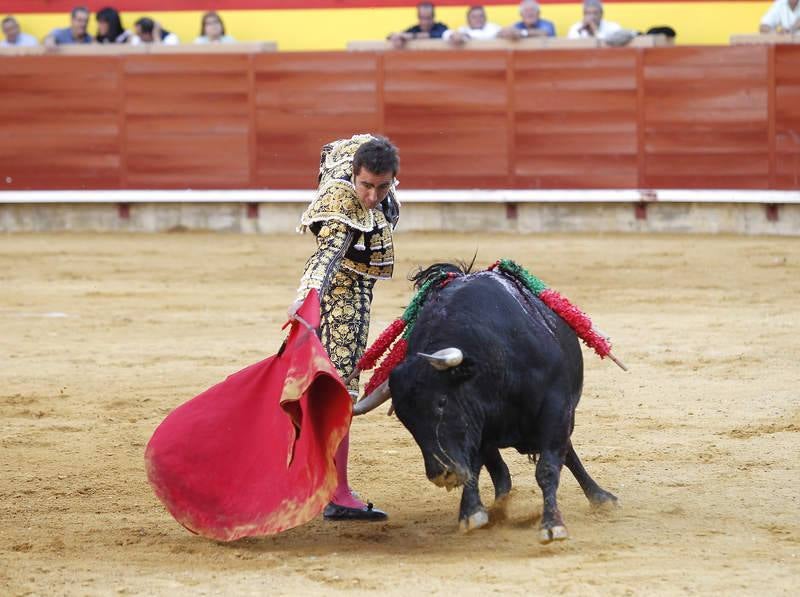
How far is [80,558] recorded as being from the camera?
3.49 m

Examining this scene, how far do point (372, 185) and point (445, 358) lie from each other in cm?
52

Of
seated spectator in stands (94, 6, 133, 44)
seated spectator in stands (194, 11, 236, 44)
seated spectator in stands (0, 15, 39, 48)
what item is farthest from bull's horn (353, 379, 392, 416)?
seated spectator in stands (0, 15, 39, 48)

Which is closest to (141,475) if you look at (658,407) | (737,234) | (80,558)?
(80,558)

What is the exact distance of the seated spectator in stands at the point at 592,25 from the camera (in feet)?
34.9

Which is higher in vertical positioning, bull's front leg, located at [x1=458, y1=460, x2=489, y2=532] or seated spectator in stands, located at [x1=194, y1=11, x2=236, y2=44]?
A: seated spectator in stands, located at [x1=194, y1=11, x2=236, y2=44]

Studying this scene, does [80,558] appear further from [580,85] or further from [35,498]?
[580,85]

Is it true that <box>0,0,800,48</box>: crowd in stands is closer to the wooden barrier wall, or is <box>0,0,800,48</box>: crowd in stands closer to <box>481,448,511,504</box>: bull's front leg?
the wooden barrier wall

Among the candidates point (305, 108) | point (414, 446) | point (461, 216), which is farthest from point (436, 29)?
point (414, 446)

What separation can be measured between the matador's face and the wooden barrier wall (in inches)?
283

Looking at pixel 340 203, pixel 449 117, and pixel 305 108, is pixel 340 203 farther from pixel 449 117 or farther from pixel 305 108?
pixel 305 108

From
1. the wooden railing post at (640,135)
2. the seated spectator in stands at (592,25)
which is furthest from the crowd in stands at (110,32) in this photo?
the wooden railing post at (640,135)

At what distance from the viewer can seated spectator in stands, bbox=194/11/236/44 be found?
11383 mm

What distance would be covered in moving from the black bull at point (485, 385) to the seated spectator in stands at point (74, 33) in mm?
8434

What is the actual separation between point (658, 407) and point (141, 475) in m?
1.90
